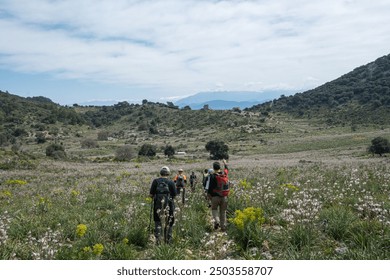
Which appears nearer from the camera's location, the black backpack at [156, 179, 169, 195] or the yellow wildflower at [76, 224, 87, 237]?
the yellow wildflower at [76, 224, 87, 237]

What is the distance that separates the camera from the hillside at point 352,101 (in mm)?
100531

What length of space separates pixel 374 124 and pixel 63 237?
94249 mm

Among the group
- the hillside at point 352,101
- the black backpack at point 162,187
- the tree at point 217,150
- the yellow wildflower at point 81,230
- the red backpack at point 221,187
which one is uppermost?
the hillside at point 352,101

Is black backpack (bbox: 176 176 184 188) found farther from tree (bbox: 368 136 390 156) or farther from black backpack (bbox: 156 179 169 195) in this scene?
tree (bbox: 368 136 390 156)

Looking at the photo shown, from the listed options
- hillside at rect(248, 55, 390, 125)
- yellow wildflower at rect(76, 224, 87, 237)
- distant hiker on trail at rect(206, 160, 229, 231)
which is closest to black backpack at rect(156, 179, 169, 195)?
distant hiker on trail at rect(206, 160, 229, 231)

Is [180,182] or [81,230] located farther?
[180,182]

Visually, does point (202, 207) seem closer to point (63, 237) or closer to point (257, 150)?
point (63, 237)

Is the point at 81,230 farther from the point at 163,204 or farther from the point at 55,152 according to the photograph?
the point at 55,152

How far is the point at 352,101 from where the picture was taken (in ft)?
402

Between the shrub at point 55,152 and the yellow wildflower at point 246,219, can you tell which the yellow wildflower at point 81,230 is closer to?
the yellow wildflower at point 246,219

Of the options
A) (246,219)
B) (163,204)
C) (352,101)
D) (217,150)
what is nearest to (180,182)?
(163,204)

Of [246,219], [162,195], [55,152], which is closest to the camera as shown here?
[246,219]

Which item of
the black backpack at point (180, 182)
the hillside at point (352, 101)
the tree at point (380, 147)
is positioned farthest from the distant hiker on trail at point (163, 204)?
the hillside at point (352, 101)

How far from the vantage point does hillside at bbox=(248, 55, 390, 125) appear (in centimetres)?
10053
